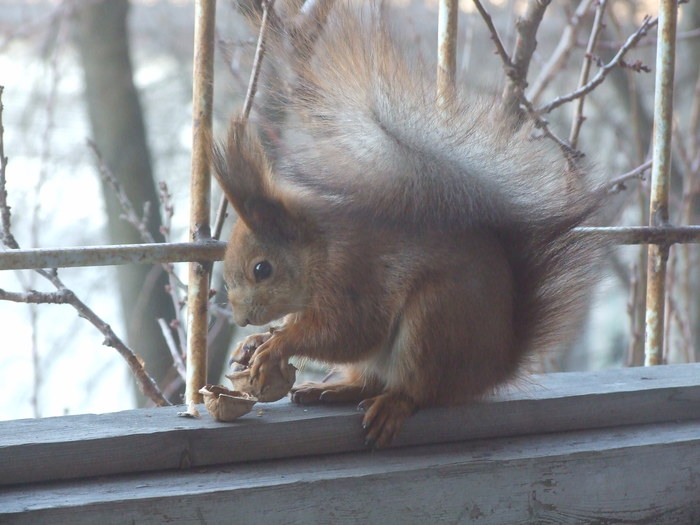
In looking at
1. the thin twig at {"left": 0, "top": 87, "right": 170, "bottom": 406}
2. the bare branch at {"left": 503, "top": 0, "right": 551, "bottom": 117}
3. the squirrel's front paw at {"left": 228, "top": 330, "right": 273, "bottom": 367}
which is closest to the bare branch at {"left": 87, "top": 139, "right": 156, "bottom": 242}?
the thin twig at {"left": 0, "top": 87, "right": 170, "bottom": 406}

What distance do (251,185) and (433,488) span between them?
19.8 inches

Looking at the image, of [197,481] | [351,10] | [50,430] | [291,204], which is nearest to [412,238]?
[291,204]

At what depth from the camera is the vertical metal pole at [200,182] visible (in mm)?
1426

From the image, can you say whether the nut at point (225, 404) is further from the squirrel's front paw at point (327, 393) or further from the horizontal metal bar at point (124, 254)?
the horizontal metal bar at point (124, 254)

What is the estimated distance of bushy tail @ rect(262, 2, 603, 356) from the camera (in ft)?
4.16

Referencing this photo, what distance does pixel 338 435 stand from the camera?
1262 millimetres

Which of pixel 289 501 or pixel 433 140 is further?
pixel 433 140

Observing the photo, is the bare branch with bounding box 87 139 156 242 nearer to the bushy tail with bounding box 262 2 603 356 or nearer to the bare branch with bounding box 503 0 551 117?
the bushy tail with bounding box 262 2 603 356

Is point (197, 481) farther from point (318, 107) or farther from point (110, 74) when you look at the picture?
point (110, 74)

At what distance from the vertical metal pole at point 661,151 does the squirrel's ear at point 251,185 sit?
70 cm

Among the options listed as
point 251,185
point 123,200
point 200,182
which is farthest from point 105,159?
point 251,185

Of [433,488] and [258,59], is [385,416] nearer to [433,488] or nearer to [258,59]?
[433,488]

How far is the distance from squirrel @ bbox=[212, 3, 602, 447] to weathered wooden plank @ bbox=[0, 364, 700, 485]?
4cm

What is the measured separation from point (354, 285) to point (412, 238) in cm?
11
